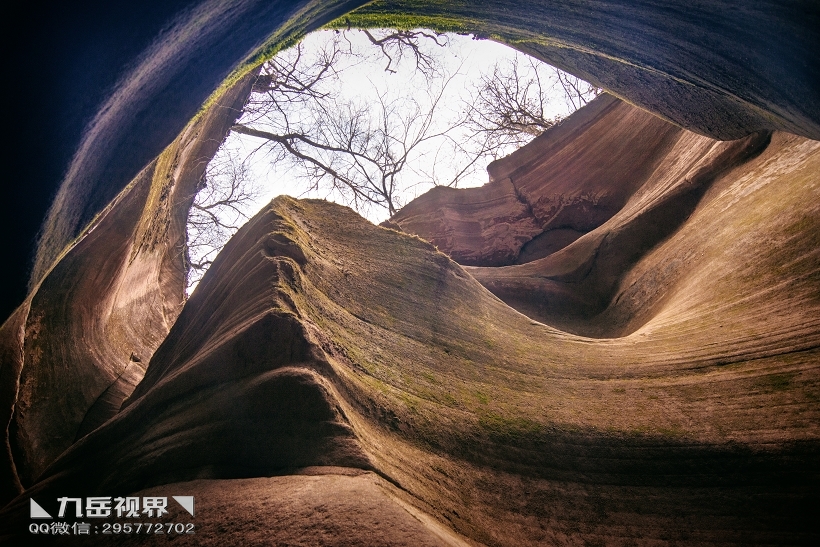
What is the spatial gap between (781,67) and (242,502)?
11.9ft

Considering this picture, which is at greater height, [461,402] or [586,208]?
[586,208]

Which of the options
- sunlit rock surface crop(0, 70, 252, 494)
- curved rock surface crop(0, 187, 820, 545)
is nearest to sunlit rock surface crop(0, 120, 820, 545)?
curved rock surface crop(0, 187, 820, 545)

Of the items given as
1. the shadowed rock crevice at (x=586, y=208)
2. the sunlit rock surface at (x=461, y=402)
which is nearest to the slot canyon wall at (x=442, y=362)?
the sunlit rock surface at (x=461, y=402)

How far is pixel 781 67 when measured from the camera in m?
2.57

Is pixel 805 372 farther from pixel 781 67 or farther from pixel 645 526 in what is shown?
pixel 781 67

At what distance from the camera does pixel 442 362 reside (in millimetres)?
3428

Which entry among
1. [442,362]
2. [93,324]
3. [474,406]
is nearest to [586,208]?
[442,362]

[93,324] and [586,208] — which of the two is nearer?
[93,324]

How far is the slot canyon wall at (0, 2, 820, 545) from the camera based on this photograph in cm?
216

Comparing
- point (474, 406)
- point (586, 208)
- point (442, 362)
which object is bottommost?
point (474, 406)

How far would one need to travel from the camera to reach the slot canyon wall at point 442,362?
2156mm

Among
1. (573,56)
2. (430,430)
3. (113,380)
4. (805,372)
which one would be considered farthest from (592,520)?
(113,380)

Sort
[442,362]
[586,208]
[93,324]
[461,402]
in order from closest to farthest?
[461,402] → [442,362] → [93,324] → [586,208]

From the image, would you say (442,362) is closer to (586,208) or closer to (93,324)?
(93,324)
